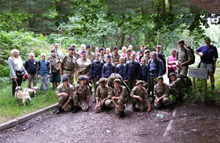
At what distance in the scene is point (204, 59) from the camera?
22.0 feet

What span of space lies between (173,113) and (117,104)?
1.75 meters

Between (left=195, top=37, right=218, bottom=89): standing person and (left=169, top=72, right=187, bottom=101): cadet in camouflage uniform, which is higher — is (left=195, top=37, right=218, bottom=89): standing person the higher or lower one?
the higher one

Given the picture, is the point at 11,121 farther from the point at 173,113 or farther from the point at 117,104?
the point at 173,113

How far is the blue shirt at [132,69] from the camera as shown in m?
6.94

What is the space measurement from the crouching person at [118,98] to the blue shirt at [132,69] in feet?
3.24

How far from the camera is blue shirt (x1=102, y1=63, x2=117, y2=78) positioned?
6910mm

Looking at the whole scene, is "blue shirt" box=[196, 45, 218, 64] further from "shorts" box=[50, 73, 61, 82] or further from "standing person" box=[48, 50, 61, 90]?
"shorts" box=[50, 73, 61, 82]

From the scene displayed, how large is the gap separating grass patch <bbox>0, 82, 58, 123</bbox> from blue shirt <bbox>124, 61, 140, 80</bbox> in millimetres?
2948

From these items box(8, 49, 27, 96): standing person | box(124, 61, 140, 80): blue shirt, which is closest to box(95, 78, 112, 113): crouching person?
box(124, 61, 140, 80): blue shirt

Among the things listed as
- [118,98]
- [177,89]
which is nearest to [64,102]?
[118,98]

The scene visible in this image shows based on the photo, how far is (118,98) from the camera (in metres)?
5.98

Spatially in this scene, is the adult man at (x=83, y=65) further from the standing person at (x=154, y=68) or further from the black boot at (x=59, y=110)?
the standing person at (x=154, y=68)

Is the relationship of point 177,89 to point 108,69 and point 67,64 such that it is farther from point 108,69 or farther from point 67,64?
point 67,64

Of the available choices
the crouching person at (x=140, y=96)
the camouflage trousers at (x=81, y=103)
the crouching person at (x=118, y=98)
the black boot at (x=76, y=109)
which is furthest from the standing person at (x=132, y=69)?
the black boot at (x=76, y=109)
